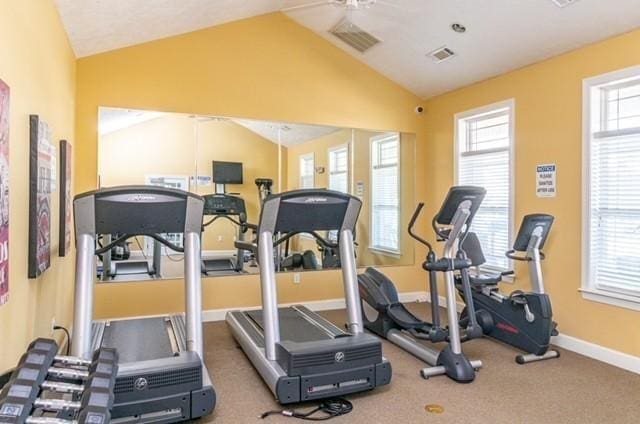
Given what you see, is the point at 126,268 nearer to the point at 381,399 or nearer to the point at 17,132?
the point at 17,132

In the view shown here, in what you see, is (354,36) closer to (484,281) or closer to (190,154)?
(190,154)

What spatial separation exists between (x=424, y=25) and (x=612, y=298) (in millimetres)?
3116

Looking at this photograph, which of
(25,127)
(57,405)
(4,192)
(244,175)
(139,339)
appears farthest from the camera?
(244,175)

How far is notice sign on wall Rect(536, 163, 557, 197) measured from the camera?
13.7 feet

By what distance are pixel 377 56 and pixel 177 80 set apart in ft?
8.01

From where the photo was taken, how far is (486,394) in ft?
9.95

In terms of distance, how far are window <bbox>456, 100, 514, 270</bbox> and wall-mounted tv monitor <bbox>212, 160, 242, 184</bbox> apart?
109 inches

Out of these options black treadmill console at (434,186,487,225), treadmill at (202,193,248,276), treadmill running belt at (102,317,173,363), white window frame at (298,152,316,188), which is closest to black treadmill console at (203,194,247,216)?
treadmill at (202,193,248,276)

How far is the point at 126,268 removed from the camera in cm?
473

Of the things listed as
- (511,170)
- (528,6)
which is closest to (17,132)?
(528,6)

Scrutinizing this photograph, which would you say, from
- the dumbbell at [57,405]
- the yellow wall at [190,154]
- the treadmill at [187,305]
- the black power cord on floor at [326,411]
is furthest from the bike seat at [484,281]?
the dumbbell at [57,405]

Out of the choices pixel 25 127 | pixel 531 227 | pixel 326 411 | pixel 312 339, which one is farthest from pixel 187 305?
pixel 531 227

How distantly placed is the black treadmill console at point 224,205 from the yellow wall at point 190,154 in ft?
0.24

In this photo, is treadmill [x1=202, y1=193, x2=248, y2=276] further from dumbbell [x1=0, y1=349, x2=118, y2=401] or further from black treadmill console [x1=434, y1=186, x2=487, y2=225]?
dumbbell [x1=0, y1=349, x2=118, y2=401]
